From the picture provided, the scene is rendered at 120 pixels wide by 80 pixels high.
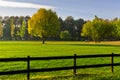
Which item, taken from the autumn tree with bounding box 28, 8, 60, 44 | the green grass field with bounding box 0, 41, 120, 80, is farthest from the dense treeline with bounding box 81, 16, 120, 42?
the green grass field with bounding box 0, 41, 120, 80

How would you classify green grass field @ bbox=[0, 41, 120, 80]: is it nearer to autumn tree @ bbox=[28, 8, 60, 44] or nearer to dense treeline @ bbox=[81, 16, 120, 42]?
autumn tree @ bbox=[28, 8, 60, 44]

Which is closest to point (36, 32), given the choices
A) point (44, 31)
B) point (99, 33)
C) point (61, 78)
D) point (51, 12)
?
point (44, 31)

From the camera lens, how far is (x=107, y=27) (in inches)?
6043

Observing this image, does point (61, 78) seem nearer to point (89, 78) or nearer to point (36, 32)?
point (89, 78)

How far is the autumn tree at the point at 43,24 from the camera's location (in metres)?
123

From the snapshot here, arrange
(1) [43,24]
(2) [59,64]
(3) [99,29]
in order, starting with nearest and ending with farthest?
(2) [59,64] → (1) [43,24] → (3) [99,29]

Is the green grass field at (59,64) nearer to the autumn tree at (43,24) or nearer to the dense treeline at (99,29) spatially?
the autumn tree at (43,24)

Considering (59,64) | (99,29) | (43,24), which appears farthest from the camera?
(99,29)

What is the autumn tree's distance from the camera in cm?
12256

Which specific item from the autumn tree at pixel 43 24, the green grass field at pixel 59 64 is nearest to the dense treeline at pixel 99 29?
the autumn tree at pixel 43 24

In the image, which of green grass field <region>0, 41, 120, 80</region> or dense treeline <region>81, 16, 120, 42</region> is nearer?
green grass field <region>0, 41, 120, 80</region>

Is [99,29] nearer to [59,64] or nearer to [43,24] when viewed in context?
[43,24]

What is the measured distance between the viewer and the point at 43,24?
123125mm

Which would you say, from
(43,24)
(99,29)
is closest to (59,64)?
(43,24)
